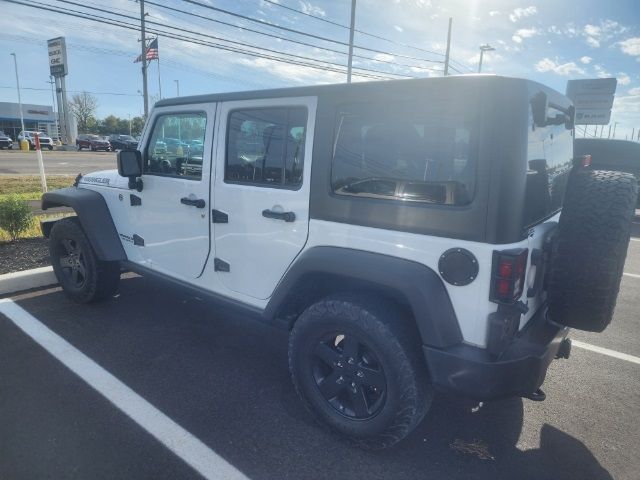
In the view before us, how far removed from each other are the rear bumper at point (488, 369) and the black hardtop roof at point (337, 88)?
1.22 metres

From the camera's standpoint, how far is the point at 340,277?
237 centimetres

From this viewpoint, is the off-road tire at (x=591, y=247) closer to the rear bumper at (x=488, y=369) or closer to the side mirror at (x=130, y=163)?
the rear bumper at (x=488, y=369)

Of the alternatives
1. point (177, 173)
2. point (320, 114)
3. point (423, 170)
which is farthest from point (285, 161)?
point (177, 173)

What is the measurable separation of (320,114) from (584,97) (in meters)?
30.9

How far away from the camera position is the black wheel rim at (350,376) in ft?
7.54

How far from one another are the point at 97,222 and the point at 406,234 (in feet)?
9.62

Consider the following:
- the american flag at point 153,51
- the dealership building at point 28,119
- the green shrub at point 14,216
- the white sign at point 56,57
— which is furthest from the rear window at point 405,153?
the dealership building at point 28,119

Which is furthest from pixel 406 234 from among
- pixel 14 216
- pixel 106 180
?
pixel 14 216

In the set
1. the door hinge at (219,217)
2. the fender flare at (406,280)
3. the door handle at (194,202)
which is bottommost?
the fender flare at (406,280)

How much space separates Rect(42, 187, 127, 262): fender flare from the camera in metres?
3.76

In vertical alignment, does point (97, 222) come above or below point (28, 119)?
below

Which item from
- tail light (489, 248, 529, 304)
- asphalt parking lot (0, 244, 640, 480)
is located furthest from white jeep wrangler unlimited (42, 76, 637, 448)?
asphalt parking lot (0, 244, 640, 480)

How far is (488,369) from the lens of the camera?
6.34 ft

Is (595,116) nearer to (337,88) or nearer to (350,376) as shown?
(337,88)
